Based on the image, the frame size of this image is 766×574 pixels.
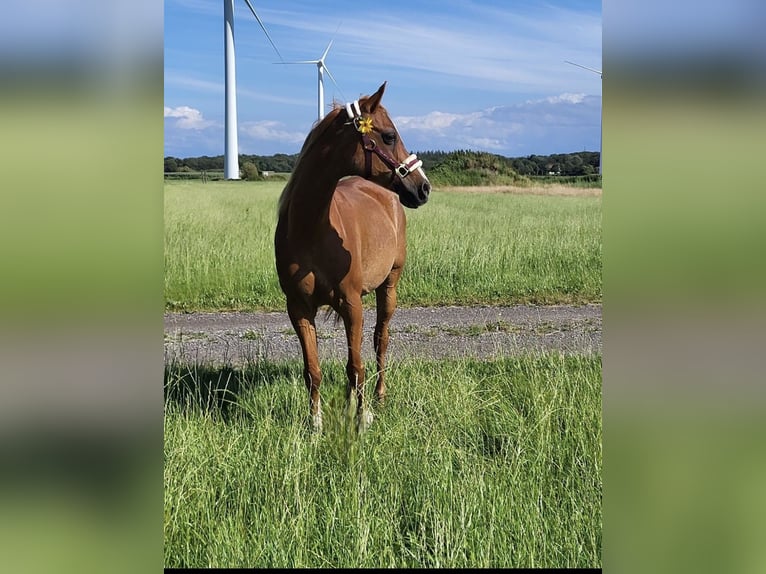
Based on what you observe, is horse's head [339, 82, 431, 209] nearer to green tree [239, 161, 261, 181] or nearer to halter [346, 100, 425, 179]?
halter [346, 100, 425, 179]

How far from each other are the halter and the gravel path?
7.43 feet

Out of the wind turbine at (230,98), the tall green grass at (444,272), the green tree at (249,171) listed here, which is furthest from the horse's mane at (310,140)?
the green tree at (249,171)

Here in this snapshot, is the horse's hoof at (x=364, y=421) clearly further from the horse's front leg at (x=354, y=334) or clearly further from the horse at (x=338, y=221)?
the horse's front leg at (x=354, y=334)

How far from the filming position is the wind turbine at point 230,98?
38.9 feet

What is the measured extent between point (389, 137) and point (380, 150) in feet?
0.32

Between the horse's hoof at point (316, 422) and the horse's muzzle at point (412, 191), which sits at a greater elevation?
the horse's muzzle at point (412, 191)

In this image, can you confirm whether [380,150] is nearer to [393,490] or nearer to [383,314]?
[393,490]

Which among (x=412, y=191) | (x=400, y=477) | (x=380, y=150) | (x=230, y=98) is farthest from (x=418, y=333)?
(x=230, y=98)

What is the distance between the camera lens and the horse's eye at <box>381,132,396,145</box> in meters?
3.09

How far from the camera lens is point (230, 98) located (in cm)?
1226
